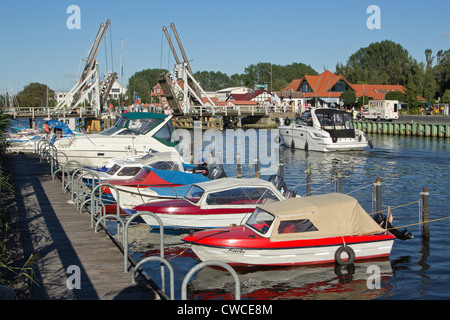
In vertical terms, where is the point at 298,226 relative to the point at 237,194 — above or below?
below

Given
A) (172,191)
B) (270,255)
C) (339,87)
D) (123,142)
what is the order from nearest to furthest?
(270,255), (172,191), (123,142), (339,87)

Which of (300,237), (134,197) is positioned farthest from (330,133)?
(300,237)

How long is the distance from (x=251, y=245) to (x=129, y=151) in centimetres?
1588

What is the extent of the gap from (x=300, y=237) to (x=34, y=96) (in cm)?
12270

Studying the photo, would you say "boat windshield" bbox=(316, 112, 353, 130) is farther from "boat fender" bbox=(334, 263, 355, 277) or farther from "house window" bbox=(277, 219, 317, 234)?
"house window" bbox=(277, 219, 317, 234)

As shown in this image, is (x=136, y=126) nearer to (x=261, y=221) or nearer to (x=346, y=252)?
(x=261, y=221)

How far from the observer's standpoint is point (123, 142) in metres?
27.1

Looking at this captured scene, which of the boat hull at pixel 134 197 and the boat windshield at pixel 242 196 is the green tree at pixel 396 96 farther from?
the boat windshield at pixel 242 196

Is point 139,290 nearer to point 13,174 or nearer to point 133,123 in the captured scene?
point 13,174

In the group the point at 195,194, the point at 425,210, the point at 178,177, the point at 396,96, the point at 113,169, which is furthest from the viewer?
the point at 396,96

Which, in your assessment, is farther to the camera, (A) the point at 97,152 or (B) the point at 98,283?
(A) the point at 97,152

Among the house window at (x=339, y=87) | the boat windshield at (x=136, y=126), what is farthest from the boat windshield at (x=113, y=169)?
the house window at (x=339, y=87)

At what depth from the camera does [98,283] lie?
9023mm

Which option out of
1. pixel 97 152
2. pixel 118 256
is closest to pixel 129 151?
pixel 97 152
